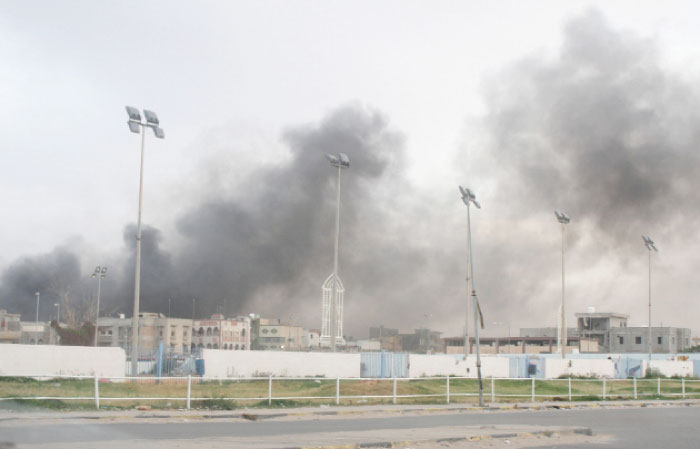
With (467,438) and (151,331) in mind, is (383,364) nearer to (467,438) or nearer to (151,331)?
(467,438)

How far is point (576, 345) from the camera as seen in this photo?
397 feet

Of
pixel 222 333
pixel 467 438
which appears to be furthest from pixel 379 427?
pixel 222 333

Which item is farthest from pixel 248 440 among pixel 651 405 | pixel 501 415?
pixel 651 405

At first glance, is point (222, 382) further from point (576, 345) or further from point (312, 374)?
point (576, 345)

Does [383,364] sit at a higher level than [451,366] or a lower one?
higher

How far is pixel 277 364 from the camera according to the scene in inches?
1823

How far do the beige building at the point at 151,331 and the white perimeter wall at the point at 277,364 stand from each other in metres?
66.2

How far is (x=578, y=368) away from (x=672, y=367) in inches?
423

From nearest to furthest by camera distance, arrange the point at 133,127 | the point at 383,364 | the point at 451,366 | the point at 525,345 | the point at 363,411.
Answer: the point at 363,411
the point at 133,127
the point at 383,364
the point at 451,366
the point at 525,345

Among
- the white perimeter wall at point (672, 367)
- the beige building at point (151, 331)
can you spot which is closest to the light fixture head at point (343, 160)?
the white perimeter wall at point (672, 367)

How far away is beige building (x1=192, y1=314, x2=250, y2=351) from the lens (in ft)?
383

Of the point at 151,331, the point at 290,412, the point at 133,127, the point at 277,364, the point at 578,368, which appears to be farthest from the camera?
the point at 151,331

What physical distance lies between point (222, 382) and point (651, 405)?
71.5 feet

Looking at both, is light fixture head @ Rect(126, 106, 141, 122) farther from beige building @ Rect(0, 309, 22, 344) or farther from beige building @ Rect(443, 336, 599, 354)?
beige building @ Rect(443, 336, 599, 354)
